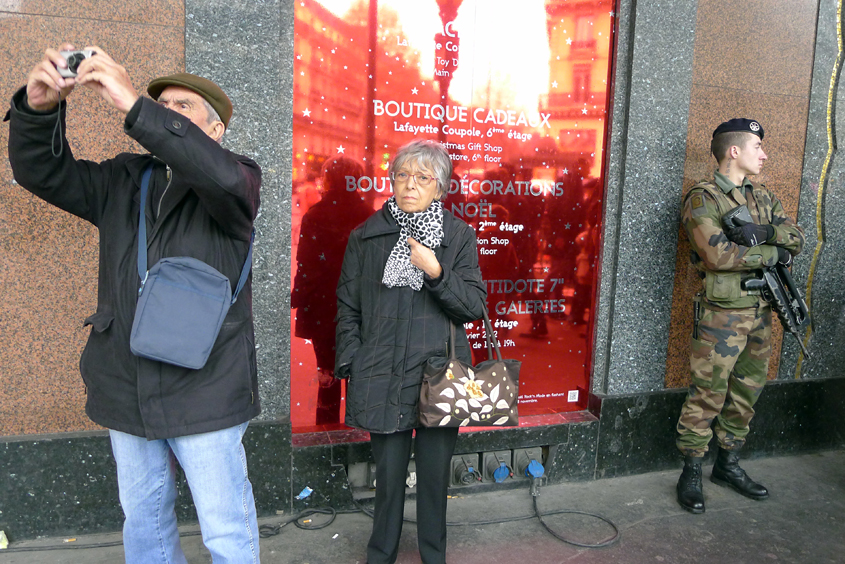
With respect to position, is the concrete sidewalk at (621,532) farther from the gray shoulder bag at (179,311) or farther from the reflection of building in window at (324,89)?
the reflection of building in window at (324,89)

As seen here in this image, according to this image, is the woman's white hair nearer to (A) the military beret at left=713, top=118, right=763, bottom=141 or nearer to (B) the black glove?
(B) the black glove

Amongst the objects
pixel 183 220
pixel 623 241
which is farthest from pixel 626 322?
pixel 183 220

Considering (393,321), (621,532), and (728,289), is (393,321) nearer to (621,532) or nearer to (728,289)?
(621,532)

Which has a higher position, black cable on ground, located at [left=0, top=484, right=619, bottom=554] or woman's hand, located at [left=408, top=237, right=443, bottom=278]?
woman's hand, located at [left=408, top=237, right=443, bottom=278]

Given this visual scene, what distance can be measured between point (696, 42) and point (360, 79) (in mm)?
2168

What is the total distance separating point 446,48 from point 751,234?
195 centimetres

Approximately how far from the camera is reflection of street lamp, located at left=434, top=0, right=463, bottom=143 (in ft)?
11.0

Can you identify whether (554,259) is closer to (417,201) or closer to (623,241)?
(623,241)

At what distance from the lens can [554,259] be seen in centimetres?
375

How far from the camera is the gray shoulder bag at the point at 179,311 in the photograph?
5.64 feet

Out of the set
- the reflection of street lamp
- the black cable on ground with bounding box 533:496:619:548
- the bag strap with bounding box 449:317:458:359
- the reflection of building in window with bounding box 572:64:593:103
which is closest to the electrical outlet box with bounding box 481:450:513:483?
the black cable on ground with bounding box 533:496:619:548

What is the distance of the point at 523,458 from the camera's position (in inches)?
145

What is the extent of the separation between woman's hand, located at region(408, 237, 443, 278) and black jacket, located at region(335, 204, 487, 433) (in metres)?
0.04

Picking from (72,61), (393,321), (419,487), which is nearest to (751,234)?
(393,321)
